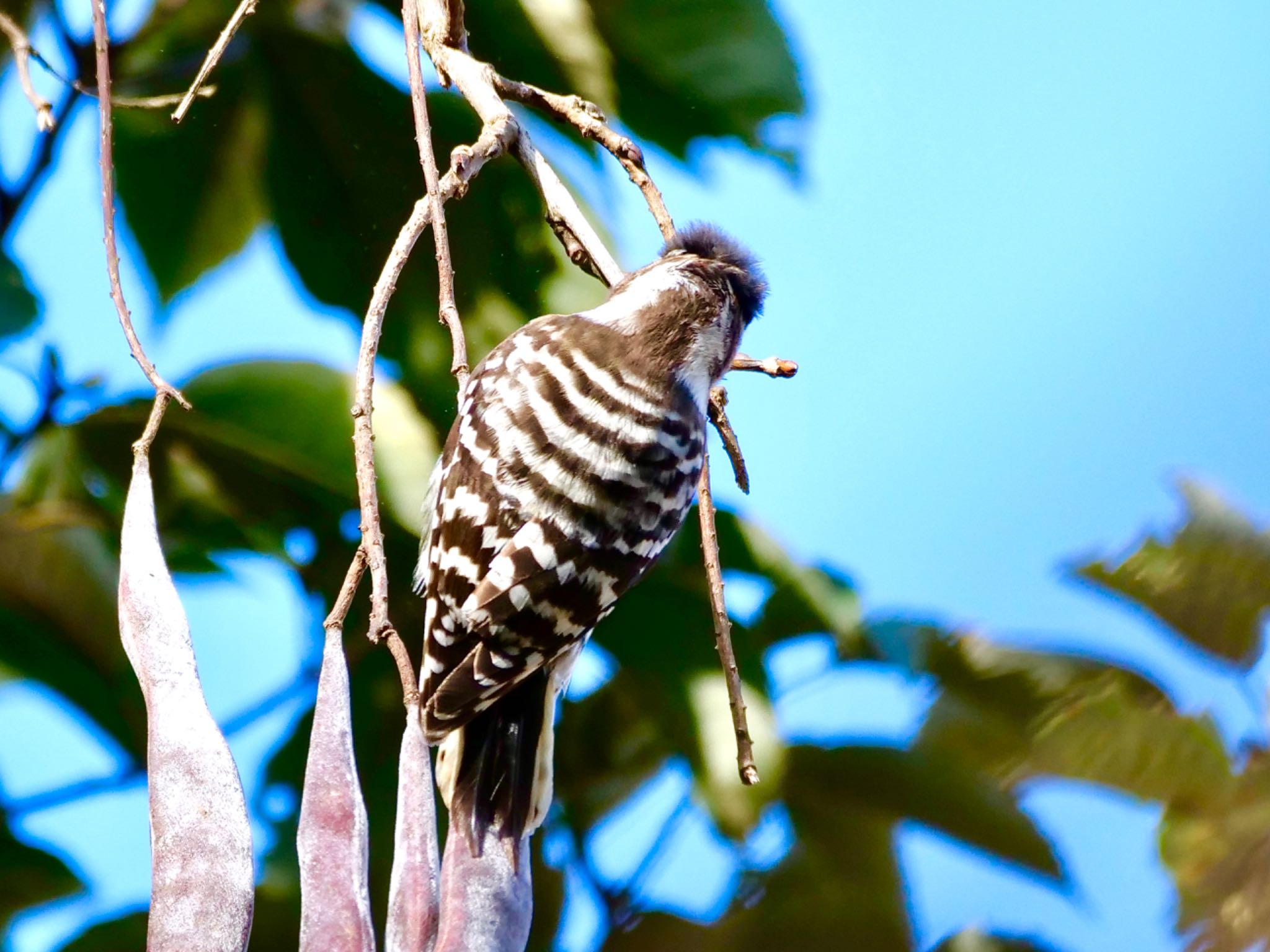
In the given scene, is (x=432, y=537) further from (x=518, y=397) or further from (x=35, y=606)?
(x=35, y=606)

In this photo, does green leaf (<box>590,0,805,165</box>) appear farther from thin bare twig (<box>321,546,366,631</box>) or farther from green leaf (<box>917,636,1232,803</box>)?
thin bare twig (<box>321,546,366,631</box>)

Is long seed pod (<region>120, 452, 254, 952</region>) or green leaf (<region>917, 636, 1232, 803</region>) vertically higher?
long seed pod (<region>120, 452, 254, 952</region>)

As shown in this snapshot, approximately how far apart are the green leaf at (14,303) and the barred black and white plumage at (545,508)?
74 centimetres

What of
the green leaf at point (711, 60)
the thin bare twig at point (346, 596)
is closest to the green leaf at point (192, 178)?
the green leaf at point (711, 60)

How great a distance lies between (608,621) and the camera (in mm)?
1972

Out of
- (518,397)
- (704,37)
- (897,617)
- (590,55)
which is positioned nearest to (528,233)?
(590,55)

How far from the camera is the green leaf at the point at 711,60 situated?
1.94 m

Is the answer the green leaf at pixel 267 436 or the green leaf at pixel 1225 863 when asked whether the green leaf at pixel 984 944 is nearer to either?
the green leaf at pixel 1225 863

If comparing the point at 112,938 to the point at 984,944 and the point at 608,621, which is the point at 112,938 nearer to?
the point at 608,621

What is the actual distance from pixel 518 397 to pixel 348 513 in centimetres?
67

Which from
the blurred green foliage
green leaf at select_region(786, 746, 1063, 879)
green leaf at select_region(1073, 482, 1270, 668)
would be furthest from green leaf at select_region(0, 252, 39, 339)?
green leaf at select_region(1073, 482, 1270, 668)

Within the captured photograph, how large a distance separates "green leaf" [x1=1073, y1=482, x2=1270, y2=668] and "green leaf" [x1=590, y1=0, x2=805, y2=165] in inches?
38.8

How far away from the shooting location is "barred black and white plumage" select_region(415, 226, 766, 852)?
1.18m

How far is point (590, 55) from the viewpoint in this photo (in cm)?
189
